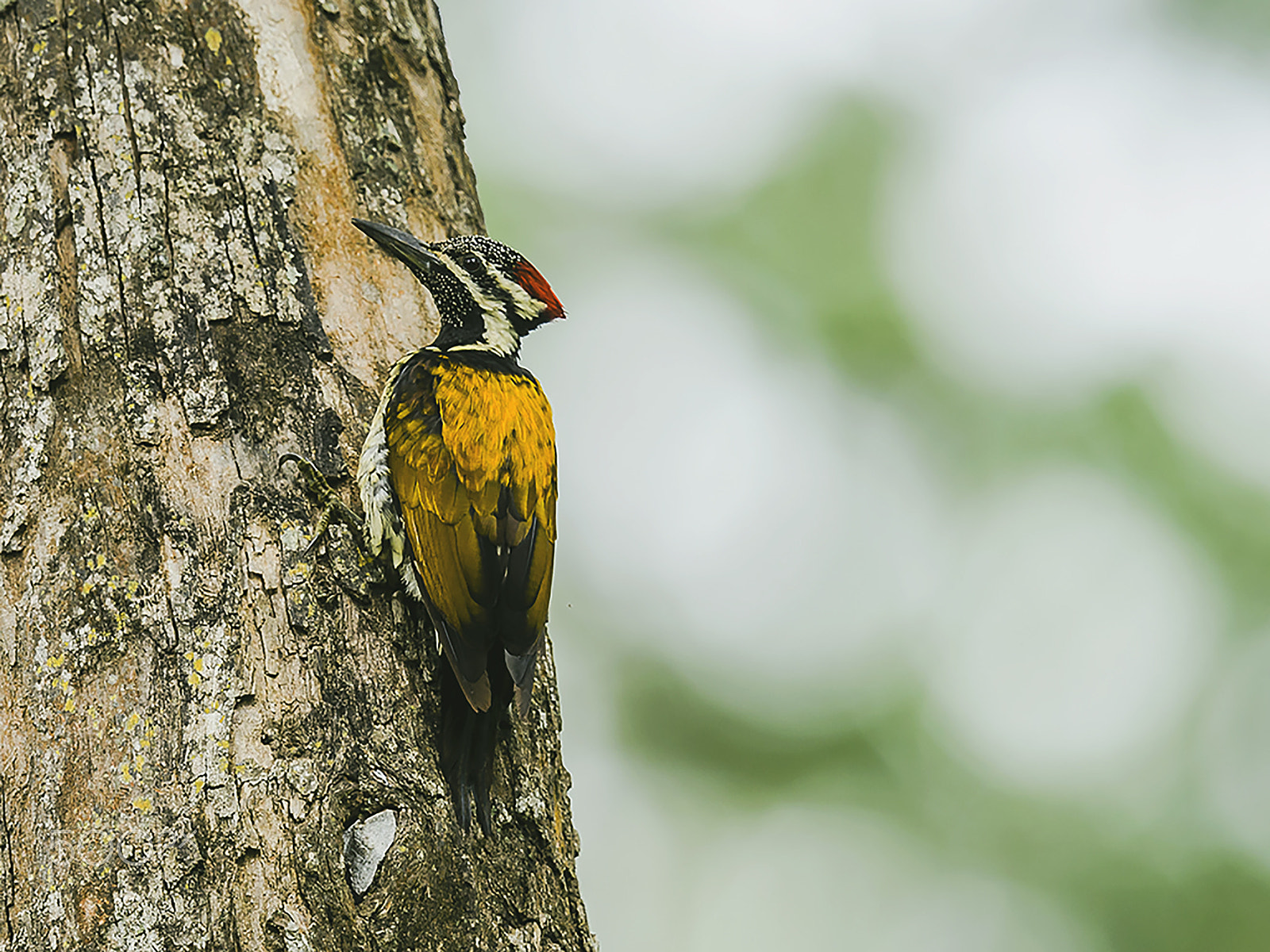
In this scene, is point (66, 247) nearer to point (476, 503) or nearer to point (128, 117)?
point (128, 117)

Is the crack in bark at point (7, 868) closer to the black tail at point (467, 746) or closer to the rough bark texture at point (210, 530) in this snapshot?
the rough bark texture at point (210, 530)

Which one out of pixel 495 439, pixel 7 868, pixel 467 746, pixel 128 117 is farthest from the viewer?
pixel 495 439

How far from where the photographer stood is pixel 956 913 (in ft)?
27.0

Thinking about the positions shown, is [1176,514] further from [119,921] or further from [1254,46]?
[119,921]

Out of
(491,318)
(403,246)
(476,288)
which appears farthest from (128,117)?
(491,318)

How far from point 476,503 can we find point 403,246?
670mm

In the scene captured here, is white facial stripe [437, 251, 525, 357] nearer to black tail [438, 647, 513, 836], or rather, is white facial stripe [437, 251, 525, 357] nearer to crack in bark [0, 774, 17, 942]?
black tail [438, 647, 513, 836]

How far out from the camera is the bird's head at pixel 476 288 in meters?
2.92

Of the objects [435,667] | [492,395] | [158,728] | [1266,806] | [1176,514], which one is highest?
[1176,514]

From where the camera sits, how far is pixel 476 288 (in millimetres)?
3156

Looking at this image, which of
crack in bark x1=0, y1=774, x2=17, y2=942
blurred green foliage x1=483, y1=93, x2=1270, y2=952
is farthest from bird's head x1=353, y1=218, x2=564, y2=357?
blurred green foliage x1=483, y1=93, x2=1270, y2=952

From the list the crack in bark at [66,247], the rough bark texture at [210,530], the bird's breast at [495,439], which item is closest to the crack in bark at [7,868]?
the rough bark texture at [210,530]

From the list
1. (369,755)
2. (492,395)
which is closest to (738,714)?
(492,395)

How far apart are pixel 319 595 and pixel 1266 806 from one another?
758 cm
